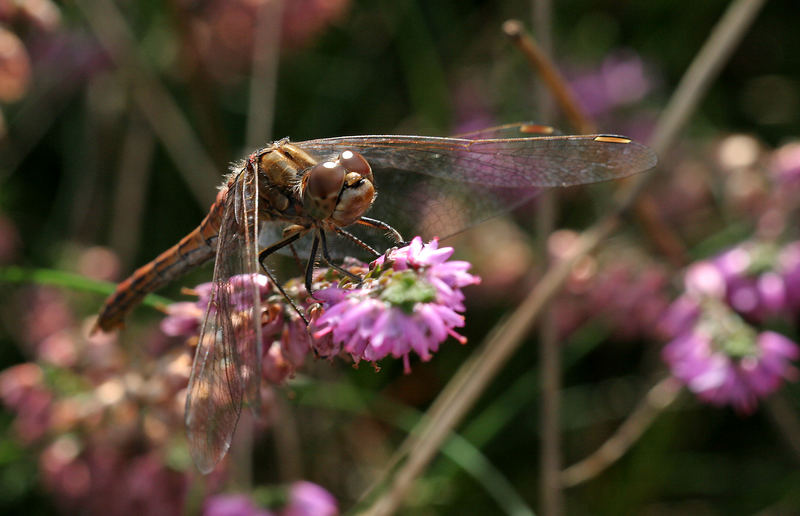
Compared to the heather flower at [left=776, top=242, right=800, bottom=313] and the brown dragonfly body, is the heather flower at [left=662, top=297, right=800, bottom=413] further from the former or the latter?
the brown dragonfly body

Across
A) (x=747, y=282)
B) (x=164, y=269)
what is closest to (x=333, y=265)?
(x=164, y=269)

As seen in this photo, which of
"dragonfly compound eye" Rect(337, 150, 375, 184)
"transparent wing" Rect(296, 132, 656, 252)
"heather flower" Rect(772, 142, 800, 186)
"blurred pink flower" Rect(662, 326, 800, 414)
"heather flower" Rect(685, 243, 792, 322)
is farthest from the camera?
"heather flower" Rect(772, 142, 800, 186)

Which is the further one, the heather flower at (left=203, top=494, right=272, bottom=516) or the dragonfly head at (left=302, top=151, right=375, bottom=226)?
the heather flower at (left=203, top=494, right=272, bottom=516)

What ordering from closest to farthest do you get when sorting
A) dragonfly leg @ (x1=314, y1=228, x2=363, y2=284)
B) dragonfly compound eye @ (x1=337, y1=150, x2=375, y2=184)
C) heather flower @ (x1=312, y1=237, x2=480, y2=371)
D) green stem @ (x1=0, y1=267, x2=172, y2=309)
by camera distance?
1. heather flower @ (x1=312, y1=237, x2=480, y2=371)
2. dragonfly leg @ (x1=314, y1=228, x2=363, y2=284)
3. dragonfly compound eye @ (x1=337, y1=150, x2=375, y2=184)
4. green stem @ (x1=0, y1=267, x2=172, y2=309)

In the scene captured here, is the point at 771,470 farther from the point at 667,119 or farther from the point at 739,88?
the point at 739,88

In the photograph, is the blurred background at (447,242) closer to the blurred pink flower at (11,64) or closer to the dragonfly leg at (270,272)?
the blurred pink flower at (11,64)

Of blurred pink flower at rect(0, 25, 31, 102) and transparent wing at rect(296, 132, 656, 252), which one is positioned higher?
blurred pink flower at rect(0, 25, 31, 102)

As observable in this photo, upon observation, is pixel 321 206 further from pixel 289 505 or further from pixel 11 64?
pixel 11 64

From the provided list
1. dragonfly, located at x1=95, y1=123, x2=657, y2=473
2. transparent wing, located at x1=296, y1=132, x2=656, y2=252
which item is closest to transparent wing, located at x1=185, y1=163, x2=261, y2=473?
dragonfly, located at x1=95, y1=123, x2=657, y2=473

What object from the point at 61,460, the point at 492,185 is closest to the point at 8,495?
the point at 61,460
